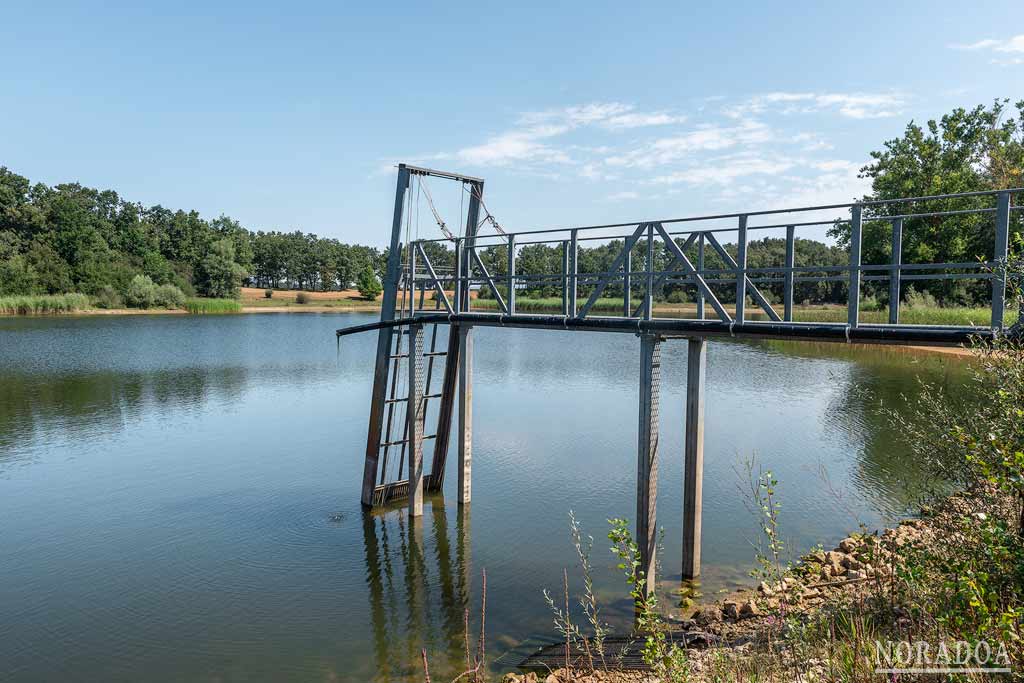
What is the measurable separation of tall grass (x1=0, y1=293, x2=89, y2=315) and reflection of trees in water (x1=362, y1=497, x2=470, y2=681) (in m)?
73.3

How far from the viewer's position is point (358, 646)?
10.0 metres

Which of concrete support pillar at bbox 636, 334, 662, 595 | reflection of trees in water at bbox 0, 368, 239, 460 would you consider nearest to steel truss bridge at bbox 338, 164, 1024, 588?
concrete support pillar at bbox 636, 334, 662, 595

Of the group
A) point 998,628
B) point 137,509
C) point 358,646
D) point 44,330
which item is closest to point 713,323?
point 998,628

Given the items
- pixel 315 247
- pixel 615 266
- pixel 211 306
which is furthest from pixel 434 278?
pixel 315 247

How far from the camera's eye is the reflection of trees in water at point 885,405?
51.5 feet

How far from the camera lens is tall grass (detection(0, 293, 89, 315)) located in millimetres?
69312

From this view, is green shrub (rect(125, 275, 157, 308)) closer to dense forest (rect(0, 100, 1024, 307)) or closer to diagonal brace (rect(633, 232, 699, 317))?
dense forest (rect(0, 100, 1024, 307))

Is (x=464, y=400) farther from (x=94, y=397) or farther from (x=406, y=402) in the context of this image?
(x=94, y=397)

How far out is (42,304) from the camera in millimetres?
71750

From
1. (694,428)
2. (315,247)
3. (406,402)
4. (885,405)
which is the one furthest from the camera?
(315,247)

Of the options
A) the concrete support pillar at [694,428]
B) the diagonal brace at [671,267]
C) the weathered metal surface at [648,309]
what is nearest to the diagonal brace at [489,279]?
the weathered metal surface at [648,309]

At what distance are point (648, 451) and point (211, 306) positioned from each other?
86484mm

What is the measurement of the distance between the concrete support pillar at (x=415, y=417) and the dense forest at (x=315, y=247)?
8.00 feet

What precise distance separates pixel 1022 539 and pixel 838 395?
2633cm
